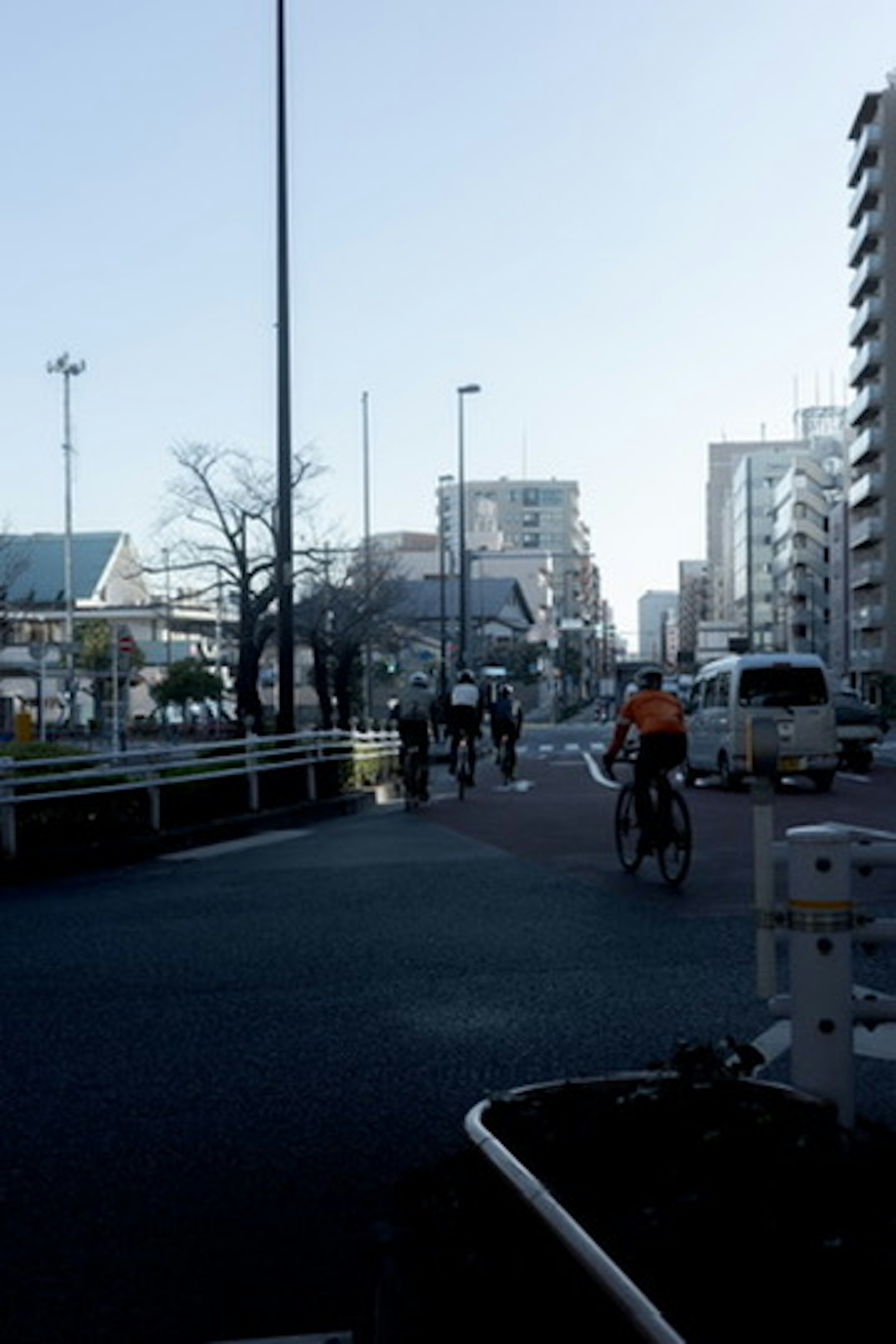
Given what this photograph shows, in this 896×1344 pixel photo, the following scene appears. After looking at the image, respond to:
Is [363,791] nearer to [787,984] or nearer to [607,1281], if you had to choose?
[787,984]

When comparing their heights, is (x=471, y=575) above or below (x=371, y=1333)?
above

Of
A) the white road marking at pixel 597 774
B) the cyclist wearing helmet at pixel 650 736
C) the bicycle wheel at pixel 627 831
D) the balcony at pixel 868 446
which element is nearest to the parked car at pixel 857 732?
the white road marking at pixel 597 774

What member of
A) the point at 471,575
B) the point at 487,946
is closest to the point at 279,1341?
the point at 487,946

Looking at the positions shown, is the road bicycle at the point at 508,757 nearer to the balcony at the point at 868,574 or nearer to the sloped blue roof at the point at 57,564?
the sloped blue roof at the point at 57,564

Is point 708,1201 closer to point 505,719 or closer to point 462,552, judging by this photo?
point 505,719

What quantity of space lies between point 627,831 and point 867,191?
7596cm

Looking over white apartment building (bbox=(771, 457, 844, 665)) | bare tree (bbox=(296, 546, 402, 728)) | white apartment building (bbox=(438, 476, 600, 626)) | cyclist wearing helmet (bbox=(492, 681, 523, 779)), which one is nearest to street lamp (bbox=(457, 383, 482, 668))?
bare tree (bbox=(296, 546, 402, 728))

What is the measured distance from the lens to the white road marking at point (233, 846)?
15.2 m

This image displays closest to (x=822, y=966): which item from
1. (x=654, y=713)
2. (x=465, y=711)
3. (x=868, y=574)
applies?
(x=654, y=713)

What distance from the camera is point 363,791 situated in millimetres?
23750

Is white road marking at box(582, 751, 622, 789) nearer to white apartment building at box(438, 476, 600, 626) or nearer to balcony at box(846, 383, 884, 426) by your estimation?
balcony at box(846, 383, 884, 426)

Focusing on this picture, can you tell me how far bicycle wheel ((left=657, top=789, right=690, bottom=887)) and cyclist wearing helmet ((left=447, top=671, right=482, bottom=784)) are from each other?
37.6ft

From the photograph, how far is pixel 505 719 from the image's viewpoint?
2752 cm

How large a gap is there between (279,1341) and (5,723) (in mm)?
55382
